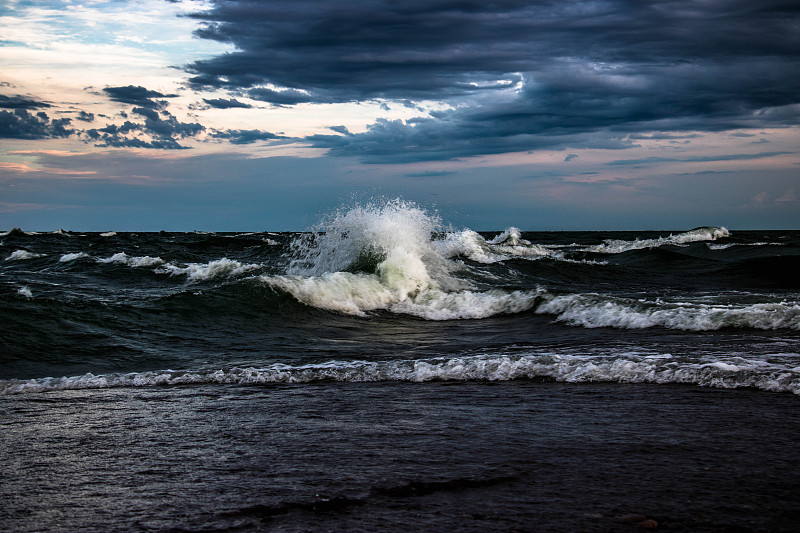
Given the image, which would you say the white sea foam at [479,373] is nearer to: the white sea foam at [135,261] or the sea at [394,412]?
the sea at [394,412]

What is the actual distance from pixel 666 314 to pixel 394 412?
20.9 ft

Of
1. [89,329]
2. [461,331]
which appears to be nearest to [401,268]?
[461,331]

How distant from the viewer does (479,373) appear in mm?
6711

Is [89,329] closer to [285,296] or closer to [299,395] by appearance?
[285,296]

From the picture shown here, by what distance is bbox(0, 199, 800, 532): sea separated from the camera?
121 inches

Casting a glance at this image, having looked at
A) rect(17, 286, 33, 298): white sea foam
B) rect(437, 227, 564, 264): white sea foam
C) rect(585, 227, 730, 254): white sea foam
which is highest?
rect(585, 227, 730, 254): white sea foam

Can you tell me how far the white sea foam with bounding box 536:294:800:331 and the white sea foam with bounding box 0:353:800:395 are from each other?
8.96ft

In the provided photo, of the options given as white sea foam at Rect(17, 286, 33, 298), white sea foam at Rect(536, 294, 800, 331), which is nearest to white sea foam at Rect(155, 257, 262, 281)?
white sea foam at Rect(17, 286, 33, 298)

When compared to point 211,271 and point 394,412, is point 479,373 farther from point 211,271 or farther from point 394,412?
point 211,271

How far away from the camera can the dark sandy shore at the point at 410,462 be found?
9.64 ft

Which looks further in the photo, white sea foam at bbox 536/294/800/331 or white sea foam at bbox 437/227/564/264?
white sea foam at bbox 437/227/564/264

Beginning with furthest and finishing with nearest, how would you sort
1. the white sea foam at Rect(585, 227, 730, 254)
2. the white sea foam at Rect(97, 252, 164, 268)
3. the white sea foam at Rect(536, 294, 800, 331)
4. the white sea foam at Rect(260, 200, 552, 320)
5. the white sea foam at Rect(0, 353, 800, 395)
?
the white sea foam at Rect(585, 227, 730, 254), the white sea foam at Rect(97, 252, 164, 268), the white sea foam at Rect(260, 200, 552, 320), the white sea foam at Rect(536, 294, 800, 331), the white sea foam at Rect(0, 353, 800, 395)

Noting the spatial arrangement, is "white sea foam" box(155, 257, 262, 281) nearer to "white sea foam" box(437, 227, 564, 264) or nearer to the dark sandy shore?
"white sea foam" box(437, 227, 564, 264)

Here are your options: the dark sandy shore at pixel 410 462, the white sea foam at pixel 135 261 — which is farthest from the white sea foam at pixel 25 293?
the white sea foam at pixel 135 261
